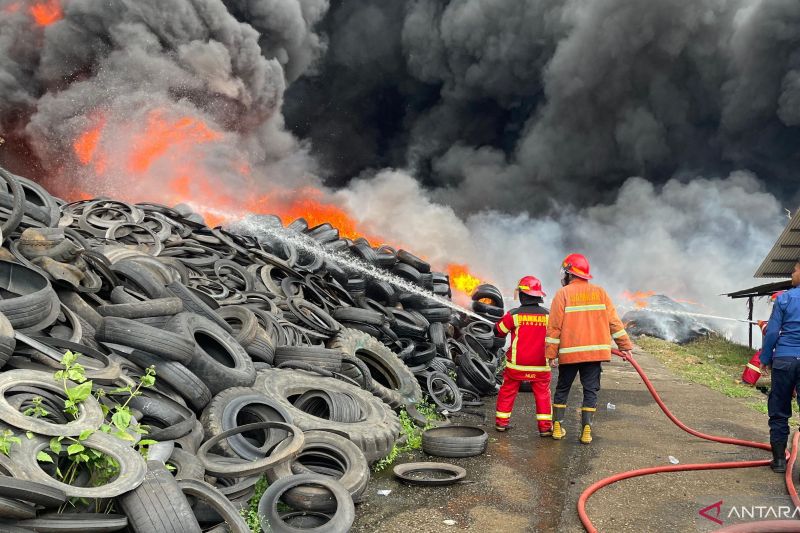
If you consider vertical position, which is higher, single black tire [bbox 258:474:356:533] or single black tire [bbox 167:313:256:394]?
single black tire [bbox 167:313:256:394]

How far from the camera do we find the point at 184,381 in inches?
189

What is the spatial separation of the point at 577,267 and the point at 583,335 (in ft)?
2.58

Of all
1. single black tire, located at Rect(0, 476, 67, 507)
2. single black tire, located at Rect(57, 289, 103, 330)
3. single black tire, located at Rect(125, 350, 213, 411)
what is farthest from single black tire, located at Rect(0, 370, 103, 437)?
single black tire, located at Rect(57, 289, 103, 330)

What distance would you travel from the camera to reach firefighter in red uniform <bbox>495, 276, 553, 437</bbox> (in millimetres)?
6684

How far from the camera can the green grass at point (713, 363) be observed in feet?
32.7

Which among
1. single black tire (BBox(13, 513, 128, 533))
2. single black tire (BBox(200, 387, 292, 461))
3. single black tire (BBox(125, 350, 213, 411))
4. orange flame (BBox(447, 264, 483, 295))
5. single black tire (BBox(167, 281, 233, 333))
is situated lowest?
single black tire (BBox(13, 513, 128, 533))

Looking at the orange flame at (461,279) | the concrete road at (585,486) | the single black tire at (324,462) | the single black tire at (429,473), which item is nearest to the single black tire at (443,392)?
the concrete road at (585,486)

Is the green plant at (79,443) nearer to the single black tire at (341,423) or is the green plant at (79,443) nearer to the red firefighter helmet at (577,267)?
the single black tire at (341,423)

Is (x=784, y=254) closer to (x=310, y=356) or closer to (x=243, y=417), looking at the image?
(x=310, y=356)

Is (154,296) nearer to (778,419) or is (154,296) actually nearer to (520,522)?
(520,522)

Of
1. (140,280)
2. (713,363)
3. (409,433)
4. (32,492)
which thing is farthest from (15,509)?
(713,363)

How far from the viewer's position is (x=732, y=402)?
8.87 m

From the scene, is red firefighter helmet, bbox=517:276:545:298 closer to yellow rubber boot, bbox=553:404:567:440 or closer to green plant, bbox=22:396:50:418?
yellow rubber boot, bbox=553:404:567:440

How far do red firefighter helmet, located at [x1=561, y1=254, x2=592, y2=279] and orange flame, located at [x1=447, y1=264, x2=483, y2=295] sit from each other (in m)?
12.5
